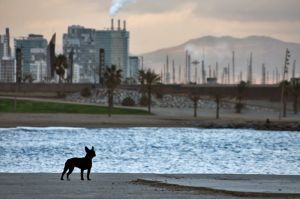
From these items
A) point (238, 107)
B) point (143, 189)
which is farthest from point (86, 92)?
point (143, 189)

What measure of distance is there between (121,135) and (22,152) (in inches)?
1474

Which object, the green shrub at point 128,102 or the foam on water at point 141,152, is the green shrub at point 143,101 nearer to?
the green shrub at point 128,102

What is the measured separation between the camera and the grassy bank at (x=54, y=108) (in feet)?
460

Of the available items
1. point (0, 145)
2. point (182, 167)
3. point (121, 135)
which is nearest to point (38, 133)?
point (121, 135)

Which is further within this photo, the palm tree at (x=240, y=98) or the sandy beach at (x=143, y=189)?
the palm tree at (x=240, y=98)

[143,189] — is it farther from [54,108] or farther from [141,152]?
[54,108]

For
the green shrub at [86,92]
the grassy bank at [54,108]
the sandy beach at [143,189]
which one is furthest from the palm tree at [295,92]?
the sandy beach at [143,189]

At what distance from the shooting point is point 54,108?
143 m

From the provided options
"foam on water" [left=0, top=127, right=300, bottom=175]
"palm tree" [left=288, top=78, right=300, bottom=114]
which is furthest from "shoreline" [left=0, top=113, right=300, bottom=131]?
"palm tree" [left=288, top=78, right=300, bottom=114]

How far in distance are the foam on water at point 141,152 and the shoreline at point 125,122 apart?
655 centimetres

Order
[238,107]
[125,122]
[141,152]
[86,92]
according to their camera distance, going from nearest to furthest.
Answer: [141,152] < [125,122] < [238,107] < [86,92]

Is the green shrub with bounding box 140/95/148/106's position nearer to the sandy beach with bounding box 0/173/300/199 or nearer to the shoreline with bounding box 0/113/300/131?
the shoreline with bounding box 0/113/300/131

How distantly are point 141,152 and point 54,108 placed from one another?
73092 mm

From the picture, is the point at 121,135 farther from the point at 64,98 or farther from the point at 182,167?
the point at 64,98
